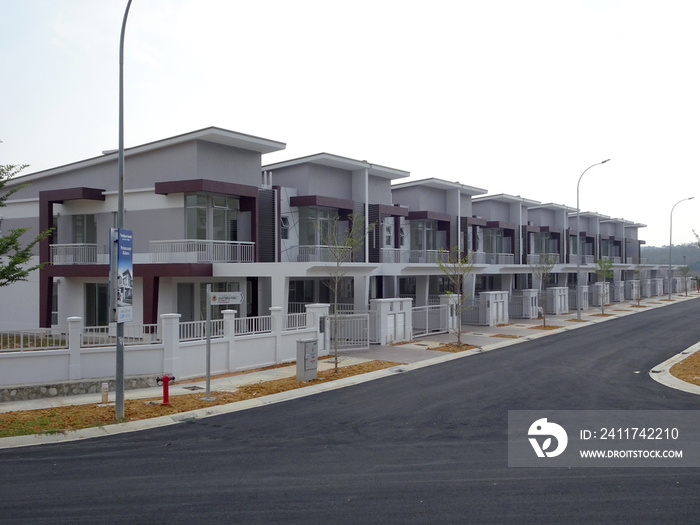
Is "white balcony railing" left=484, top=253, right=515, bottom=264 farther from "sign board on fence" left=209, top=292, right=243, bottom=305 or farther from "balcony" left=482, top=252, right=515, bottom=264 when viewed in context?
"sign board on fence" left=209, top=292, right=243, bottom=305

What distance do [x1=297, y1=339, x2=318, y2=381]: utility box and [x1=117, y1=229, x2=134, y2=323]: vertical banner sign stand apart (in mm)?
5820

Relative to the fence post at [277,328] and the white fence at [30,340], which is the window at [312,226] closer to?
the fence post at [277,328]

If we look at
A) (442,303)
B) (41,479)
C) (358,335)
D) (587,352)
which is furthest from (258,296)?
(41,479)

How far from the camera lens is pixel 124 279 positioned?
1284 cm

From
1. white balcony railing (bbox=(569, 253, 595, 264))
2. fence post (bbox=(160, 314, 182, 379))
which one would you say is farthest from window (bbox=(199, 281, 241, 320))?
white balcony railing (bbox=(569, 253, 595, 264))

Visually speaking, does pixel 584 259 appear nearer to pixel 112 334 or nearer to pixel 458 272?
pixel 458 272

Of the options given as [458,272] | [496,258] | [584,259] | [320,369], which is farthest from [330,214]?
[584,259]

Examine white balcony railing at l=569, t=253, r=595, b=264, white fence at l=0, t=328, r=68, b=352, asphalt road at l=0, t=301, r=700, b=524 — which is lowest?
asphalt road at l=0, t=301, r=700, b=524

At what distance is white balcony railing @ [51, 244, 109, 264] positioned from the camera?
90.4ft

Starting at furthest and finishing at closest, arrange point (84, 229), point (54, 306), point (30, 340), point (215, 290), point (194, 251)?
point (54, 306), point (84, 229), point (215, 290), point (194, 251), point (30, 340)

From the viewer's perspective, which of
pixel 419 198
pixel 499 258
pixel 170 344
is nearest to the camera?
pixel 170 344

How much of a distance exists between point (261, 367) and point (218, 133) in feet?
34.2

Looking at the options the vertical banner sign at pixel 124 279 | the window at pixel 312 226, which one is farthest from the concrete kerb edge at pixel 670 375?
the window at pixel 312 226

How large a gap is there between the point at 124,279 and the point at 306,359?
635cm
